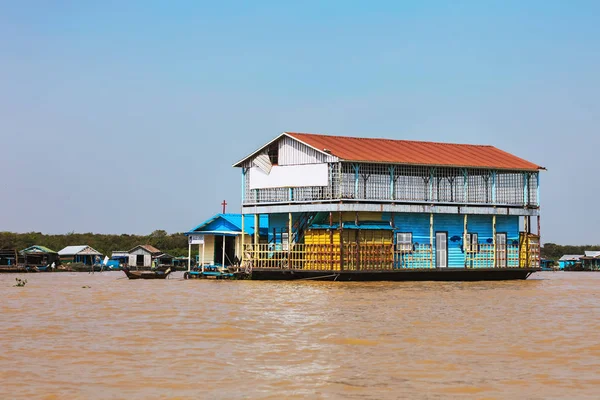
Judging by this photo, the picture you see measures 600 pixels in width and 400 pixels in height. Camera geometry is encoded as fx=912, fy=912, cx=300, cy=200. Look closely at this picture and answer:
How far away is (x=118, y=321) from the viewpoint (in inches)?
997

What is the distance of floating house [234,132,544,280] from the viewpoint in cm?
4688

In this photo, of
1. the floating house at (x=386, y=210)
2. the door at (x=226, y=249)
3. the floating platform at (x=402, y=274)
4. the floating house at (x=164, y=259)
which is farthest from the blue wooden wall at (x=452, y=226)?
the floating house at (x=164, y=259)

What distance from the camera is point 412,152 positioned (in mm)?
51719

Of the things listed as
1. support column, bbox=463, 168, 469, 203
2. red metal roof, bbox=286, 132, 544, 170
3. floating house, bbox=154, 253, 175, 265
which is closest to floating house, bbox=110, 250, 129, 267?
floating house, bbox=154, 253, 175, 265

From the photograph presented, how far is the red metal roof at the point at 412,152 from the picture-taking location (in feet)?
159

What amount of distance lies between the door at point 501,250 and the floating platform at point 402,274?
0.69 m

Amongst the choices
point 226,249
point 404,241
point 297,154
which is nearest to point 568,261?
point 226,249

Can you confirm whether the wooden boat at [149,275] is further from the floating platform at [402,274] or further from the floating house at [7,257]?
the floating house at [7,257]

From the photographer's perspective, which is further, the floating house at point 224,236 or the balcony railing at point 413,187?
the floating house at point 224,236

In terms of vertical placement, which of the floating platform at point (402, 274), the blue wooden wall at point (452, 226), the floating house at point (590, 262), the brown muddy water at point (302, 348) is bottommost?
the floating house at point (590, 262)

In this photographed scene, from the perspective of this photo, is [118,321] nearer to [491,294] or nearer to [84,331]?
[84,331]

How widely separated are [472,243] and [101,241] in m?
80.6

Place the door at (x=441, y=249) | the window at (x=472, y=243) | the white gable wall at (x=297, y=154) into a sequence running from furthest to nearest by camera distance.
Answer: the window at (x=472, y=243) → the door at (x=441, y=249) → the white gable wall at (x=297, y=154)

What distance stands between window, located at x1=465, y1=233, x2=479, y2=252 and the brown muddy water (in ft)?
56.7
